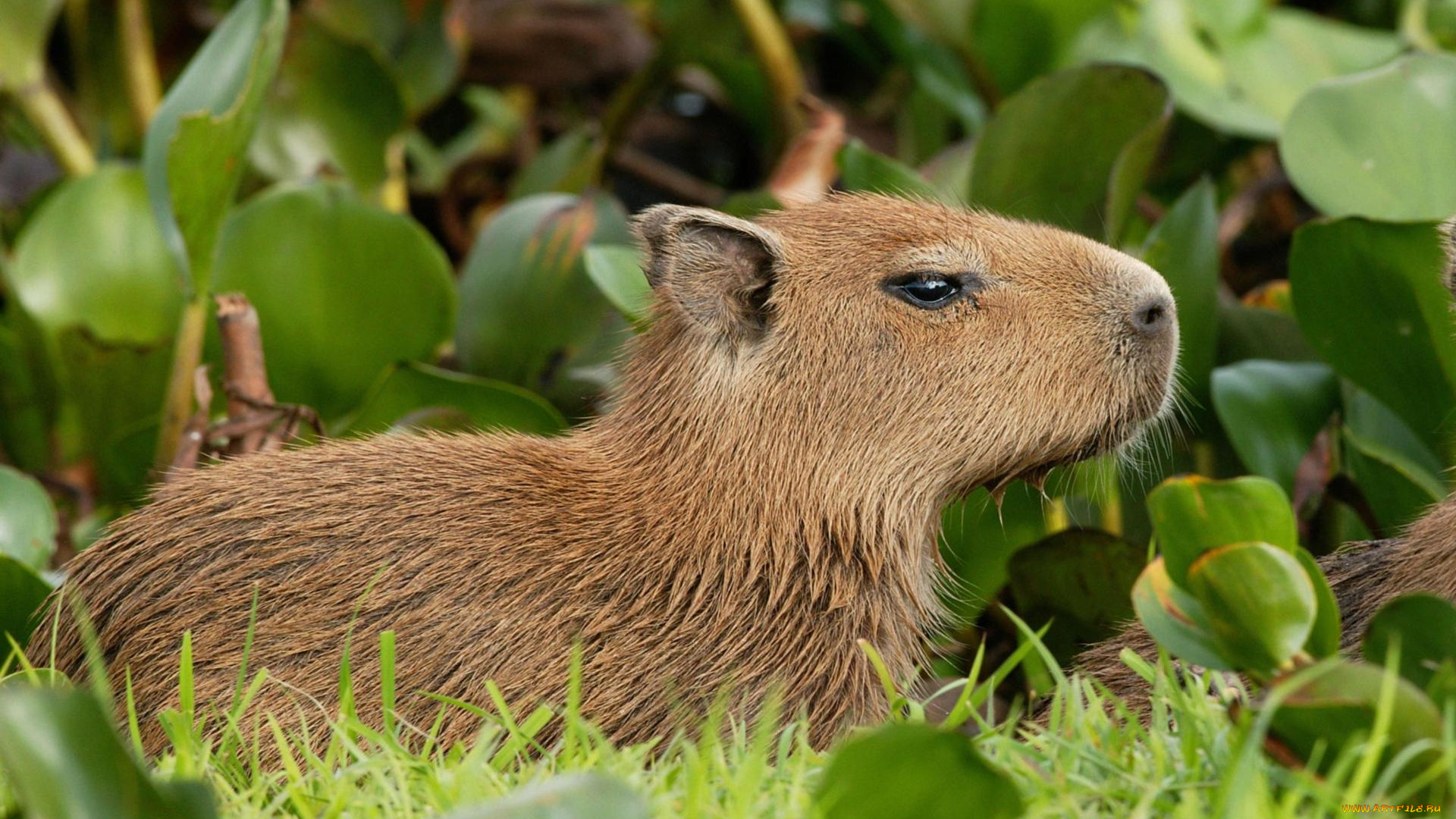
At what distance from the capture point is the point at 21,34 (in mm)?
4445

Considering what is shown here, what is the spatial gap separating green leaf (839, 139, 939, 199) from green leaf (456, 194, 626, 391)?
65 cm

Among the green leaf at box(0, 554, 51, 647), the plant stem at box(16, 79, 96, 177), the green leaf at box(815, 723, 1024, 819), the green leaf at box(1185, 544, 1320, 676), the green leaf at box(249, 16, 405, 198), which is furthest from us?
the green leaf at box(249, 16, 405, 198)

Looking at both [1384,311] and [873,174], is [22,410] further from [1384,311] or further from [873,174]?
[1384,311]

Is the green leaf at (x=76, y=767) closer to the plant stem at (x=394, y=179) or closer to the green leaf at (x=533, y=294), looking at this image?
the green leaf at (x=533, y=294)

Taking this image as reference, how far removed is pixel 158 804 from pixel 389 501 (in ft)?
3.12

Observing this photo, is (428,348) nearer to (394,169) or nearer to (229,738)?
(394,169)

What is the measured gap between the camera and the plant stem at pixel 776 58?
562cm

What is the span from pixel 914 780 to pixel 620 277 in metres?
1.98

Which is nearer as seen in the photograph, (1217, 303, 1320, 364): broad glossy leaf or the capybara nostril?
the capybara nostril

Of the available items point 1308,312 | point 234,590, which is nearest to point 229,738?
point 234,590

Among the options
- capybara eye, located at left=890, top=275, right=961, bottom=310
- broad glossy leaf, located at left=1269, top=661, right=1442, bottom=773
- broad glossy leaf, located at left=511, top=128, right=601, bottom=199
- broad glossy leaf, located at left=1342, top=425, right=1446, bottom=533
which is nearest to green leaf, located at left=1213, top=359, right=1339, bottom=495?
broad glossy leaf, located at left=1342, top=425, right=1446, bottom=533

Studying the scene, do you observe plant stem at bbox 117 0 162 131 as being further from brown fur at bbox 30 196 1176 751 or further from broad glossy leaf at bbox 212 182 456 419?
brown fur at bbox 30 196 1176 751

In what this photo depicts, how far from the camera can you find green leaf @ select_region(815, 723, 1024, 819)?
179 cm

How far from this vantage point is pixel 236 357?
3582 millimetres
